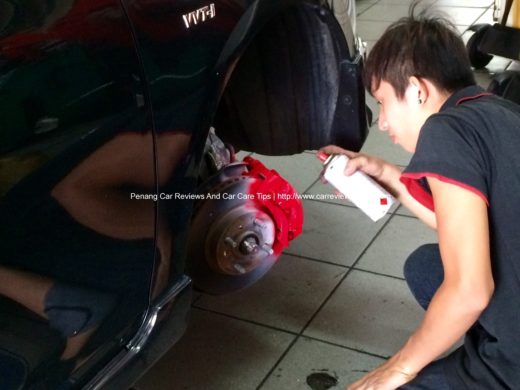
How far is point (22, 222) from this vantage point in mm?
968

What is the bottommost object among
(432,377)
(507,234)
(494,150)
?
(432,377)

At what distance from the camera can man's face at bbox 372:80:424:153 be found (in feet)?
4.01

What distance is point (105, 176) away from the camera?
1.10 metres

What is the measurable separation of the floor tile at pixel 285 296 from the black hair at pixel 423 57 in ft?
2.70

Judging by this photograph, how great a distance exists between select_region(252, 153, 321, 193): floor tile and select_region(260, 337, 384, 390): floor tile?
0.87m

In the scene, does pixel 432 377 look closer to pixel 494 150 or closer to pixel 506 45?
pixel 494 150

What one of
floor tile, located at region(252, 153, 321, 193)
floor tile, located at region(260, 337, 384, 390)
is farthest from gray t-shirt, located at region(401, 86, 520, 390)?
floor tile, located at region(252, 153, 321, 193)

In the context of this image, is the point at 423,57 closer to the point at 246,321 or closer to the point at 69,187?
the point at 69,187

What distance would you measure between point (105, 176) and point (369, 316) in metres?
0.97

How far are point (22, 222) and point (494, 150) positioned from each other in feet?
2.29

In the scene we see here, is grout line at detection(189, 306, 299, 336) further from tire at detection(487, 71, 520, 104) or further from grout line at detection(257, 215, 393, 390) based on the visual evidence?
tire at detection(487, 71, 520, 104)

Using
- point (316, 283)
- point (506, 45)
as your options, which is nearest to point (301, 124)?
point (316, 283)

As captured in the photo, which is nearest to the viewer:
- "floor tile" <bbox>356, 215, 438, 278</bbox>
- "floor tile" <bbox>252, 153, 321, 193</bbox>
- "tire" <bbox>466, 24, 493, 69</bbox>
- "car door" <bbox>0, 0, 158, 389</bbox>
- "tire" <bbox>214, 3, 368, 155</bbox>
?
"car door" <bbox>0, 0, 158, 389</bbox>

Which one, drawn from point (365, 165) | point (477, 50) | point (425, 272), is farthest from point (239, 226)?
point (477, 50)
